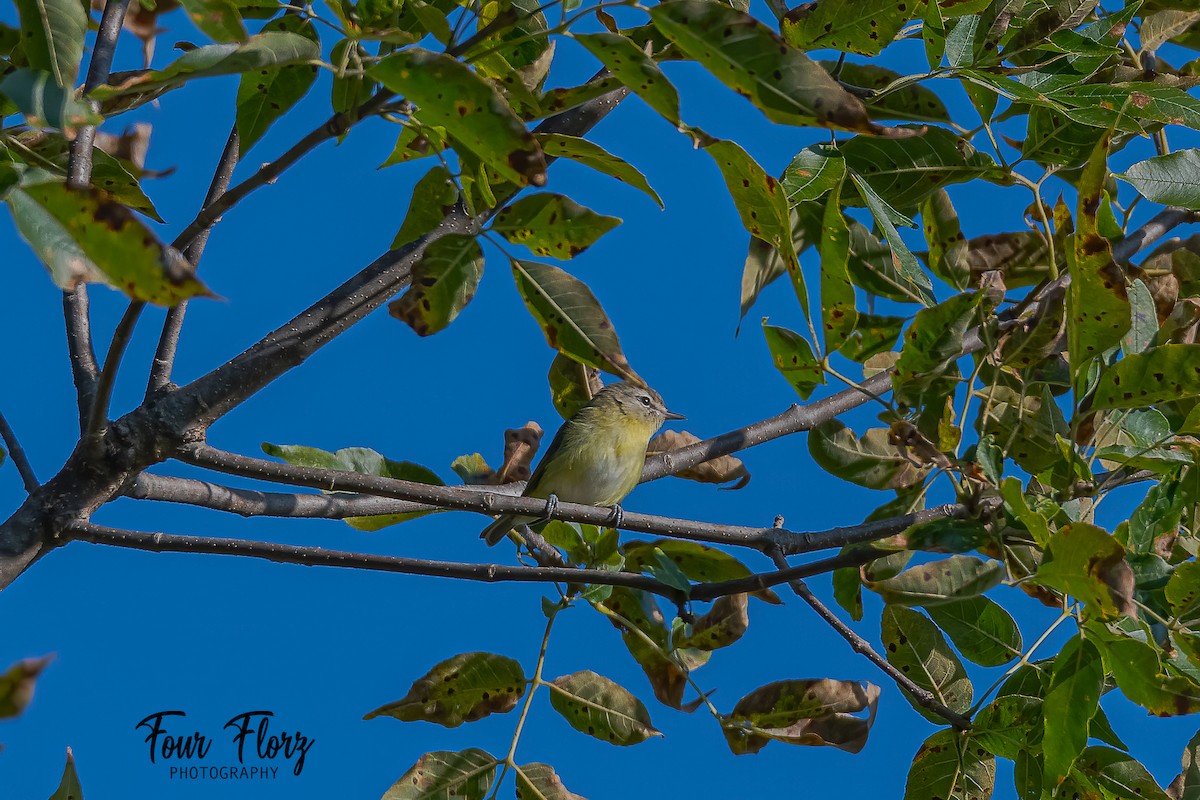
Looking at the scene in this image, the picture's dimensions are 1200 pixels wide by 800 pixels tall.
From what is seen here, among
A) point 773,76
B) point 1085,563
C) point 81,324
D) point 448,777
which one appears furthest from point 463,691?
point 773,76

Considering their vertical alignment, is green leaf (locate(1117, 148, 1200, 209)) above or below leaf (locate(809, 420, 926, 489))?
above

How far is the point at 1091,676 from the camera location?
4.79 feet

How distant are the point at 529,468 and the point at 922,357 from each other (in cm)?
124

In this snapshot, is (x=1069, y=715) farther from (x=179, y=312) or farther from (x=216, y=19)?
(x=179, y=312)

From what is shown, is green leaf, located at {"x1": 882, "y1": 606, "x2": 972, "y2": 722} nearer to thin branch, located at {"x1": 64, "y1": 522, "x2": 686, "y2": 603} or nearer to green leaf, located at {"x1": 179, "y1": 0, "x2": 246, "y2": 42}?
thin branch, located at {"x1": 64, "y1": 522, "x2": 686, "y2": 603}

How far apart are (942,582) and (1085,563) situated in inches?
17.9

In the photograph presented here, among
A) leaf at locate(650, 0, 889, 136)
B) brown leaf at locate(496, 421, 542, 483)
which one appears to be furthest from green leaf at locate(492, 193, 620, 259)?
brown leaf at locate(496, 421, 542, 483)

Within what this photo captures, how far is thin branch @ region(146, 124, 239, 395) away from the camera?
183 centimetres

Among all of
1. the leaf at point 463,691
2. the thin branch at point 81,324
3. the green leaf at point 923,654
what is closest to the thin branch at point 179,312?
the thin branch at point 81,324

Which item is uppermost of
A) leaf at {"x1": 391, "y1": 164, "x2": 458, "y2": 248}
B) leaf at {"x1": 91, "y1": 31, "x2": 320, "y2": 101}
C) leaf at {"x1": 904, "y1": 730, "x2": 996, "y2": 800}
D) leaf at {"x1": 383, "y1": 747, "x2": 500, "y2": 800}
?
leaf at {"x1": 391, "y1": 164, "x2": 458, "y2": 248}

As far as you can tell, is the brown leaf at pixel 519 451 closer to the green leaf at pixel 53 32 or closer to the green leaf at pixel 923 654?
the green leaf at pixel 923 654

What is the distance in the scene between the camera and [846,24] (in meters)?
1.57

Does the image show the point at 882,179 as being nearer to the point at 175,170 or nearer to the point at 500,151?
the point at 500,151

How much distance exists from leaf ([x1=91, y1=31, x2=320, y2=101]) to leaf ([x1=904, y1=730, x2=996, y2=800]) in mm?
1560
